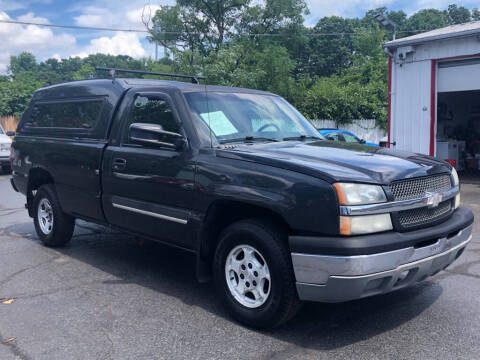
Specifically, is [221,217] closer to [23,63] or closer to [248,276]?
[248,276]

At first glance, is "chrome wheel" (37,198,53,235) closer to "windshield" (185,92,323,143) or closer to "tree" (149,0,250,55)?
"windshield" (185,92,323,143)

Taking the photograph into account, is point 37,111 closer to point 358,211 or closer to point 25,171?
point 25,171

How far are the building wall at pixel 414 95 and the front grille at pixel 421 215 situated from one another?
9.70 m

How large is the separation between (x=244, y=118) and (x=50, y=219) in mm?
3180

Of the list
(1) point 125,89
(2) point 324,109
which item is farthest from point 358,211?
(2) point 324,109

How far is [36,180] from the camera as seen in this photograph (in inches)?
260

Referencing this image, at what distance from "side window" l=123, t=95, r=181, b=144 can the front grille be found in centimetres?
205

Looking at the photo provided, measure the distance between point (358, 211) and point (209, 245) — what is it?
4.77 ft

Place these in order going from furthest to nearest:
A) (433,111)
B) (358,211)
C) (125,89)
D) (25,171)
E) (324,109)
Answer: (324,109), (433,111), (25,171), (125,89), (358,211)

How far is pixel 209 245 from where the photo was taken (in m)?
4.28

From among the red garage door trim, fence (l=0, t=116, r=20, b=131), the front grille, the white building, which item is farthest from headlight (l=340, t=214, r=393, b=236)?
fence (l=0, t=116, r=20, b=131)

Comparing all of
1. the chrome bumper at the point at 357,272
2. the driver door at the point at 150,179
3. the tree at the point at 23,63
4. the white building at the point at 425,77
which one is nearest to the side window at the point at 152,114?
the driver door at the point at 150,179

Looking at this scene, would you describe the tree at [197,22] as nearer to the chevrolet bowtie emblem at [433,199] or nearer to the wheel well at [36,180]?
the wheel well at [36,180]

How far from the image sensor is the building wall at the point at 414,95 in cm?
1279
